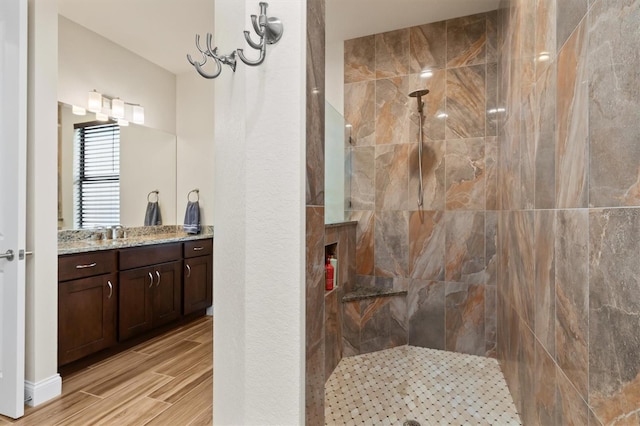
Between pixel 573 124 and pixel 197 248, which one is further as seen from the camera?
pixel 197 248

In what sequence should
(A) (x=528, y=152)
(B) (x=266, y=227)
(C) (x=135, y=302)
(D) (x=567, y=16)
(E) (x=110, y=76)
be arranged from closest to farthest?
(B) (x=266, y=227) → (D) (x=567, y=16) → (A) (x=528, y=152) → (C) (x=135, y=302) → (E) (x=110, y=76)

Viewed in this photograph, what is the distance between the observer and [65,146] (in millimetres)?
2801

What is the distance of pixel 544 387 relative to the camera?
55.6 inches

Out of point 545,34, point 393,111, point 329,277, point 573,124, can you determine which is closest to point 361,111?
point 393,111

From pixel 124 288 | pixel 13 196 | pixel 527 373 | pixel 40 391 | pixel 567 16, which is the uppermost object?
pixel 567 16

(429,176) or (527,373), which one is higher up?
(429,176)

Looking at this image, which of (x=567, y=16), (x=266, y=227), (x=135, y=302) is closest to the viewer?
(x=266, y=227)

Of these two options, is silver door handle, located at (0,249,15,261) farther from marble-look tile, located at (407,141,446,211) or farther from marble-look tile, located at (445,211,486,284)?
marble-look tile, located at (445,211,486,284)

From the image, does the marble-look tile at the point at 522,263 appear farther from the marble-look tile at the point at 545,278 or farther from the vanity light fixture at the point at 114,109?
the vanity light fixture at the point at 114,109

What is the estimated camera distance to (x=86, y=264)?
93.4 inches

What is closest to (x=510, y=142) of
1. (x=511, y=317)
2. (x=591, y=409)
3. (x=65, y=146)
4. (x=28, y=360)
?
(x=511, y=317)

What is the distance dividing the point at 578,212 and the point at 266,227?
1031mm

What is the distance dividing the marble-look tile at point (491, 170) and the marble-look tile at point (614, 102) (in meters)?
1.81

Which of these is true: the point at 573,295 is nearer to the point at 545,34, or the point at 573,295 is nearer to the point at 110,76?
the point at 545,34
